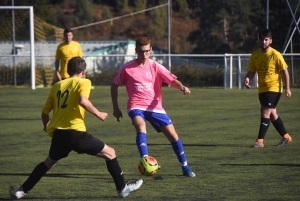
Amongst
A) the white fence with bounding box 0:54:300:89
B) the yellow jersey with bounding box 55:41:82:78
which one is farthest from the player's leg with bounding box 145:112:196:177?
the white fence with bounding box 0:54:300:89

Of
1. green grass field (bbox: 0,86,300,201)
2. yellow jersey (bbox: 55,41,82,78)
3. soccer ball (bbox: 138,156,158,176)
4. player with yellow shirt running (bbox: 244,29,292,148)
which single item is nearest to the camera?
green grass field (bbox: 0,86,300,201)

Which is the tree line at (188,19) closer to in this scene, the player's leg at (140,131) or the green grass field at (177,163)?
the green grass field at (177,163)

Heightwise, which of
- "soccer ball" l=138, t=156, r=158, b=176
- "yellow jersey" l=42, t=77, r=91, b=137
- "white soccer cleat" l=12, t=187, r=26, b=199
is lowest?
"white soccer cleat" l=12, t=187, r=26, b=199

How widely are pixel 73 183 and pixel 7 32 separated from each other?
32.5 metres

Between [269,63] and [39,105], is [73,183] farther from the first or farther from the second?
[39,105]

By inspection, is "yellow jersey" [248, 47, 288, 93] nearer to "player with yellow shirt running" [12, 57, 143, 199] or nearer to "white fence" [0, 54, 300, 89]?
"player with yellow shirt running" [12, 57, 143, 199]

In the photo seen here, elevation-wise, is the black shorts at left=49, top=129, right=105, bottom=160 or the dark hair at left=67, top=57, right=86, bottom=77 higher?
the dark hair at left=67, top=57, right=86, bottom=77

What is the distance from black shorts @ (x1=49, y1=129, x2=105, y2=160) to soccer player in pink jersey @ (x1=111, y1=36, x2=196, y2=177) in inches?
57.3

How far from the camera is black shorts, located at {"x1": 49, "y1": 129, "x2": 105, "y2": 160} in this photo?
268 inches

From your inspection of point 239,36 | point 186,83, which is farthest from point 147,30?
point 186,83

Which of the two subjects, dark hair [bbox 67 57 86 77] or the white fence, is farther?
the white fence

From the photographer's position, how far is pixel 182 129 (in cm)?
1398

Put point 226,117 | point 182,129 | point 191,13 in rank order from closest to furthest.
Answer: point 182,129 → point 226,117 → point 191,13

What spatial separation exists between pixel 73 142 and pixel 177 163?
2884mm
